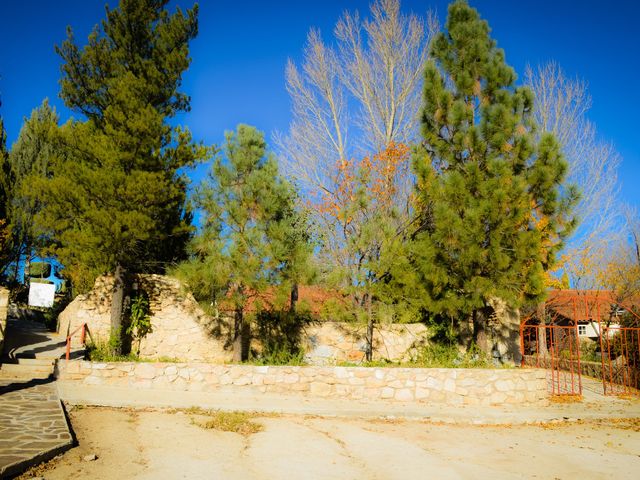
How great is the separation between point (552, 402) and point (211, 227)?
9077mm

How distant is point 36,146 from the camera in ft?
68.4

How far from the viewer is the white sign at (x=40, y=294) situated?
1758 centimetres

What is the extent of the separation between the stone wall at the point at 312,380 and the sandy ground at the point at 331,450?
1.33 m

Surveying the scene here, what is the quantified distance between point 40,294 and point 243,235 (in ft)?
38.4

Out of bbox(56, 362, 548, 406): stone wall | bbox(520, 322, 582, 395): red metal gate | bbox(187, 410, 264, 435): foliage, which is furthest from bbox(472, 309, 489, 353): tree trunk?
bbox(187, 410, 264, 435): foliage

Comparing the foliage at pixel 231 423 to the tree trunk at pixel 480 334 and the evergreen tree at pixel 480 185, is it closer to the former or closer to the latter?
the evergreen tree at pixel 480 185

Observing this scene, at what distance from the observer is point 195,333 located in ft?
41.8

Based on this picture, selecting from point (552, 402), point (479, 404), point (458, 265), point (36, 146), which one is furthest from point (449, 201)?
point (36, 146)

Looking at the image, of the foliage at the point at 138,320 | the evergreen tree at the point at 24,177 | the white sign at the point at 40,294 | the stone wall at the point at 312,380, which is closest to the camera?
the stone wall at the point at 312,380

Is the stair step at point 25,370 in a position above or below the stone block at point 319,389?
above

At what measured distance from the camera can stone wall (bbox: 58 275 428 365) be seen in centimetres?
1266

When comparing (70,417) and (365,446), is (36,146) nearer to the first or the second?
(70,417)

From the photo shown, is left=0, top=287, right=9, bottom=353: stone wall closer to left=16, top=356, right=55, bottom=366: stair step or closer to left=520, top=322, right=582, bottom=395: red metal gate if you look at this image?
left=16, top=356, right=55, bottom=366: stair step

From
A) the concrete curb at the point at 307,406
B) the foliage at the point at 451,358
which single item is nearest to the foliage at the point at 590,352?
the foliage at the point at 451,358
